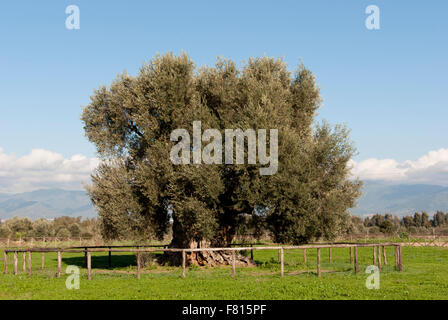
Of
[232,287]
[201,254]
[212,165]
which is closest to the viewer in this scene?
[232,287]

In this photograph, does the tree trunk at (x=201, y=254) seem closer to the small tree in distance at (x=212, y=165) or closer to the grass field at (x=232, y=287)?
the small tree in distance at (x=212, y=165)

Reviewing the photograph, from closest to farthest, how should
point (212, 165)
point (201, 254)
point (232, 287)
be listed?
1. point (232, 287)
2. point (212, 165)
3. point (201, 254)

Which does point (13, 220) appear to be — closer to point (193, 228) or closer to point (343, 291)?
point (193, 228)

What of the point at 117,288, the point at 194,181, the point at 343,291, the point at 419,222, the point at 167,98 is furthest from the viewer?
the point at 419,222

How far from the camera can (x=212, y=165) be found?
25.3 meters

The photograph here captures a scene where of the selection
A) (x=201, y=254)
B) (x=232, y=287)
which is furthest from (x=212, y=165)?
(x=232, y=287)

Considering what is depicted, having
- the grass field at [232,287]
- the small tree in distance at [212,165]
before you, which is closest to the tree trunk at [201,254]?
the small tree in distance at [212,165]

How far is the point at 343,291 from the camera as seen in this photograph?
16.6 m

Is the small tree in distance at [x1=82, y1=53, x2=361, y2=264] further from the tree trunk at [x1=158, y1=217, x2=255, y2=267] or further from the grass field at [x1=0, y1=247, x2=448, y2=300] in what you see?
the grass field at [x1=0, y1=247, x2=448, y2=300]

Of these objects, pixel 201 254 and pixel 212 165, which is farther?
pixel 201 254

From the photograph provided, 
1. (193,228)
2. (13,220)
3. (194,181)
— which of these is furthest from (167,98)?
(13,220)

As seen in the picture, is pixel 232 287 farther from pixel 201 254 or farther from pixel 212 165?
pixel 201 254

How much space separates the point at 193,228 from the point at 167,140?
574 centimetres

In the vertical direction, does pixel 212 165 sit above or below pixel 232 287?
above
